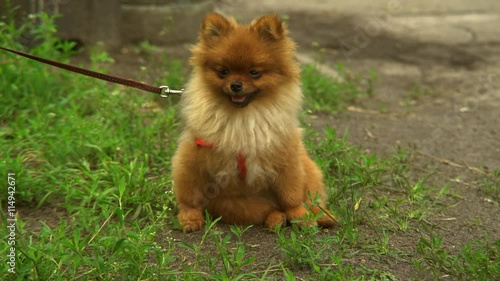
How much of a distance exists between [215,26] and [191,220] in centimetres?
102

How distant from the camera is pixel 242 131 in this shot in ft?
11.0

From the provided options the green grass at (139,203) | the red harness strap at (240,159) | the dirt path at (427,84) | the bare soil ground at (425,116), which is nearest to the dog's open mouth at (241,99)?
the red harness strap at (240,159)

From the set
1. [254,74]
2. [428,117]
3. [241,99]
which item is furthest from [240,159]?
[428,117]

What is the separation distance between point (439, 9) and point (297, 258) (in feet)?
21.6

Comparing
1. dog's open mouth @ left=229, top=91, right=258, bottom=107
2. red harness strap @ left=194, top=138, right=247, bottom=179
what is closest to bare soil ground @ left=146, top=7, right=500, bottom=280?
red harness strap @ left=194, top=138, right=247, bottom=179

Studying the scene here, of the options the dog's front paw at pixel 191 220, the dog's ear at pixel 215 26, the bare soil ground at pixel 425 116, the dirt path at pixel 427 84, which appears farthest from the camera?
the dirt path at pixel 427 84

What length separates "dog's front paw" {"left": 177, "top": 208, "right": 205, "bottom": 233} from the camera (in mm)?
3521

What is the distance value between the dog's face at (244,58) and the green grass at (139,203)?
2.25 ft

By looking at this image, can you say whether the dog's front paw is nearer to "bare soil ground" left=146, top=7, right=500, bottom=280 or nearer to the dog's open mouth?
"bare soil ground" left=146, top=7, right=500, bottom=280

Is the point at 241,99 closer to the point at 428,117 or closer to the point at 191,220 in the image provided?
the point at 191,220

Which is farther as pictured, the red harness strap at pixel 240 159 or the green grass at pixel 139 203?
the red harness strap at pixel 240 159

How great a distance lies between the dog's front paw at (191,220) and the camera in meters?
3.52

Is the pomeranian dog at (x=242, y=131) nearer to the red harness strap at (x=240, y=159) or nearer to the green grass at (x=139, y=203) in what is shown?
the red harness strap at (x=240, y=159)

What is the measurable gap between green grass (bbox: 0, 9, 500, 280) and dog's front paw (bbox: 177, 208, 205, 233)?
0.17ft
